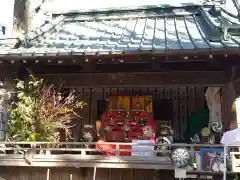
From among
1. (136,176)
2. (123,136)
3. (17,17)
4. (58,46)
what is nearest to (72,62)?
(58,46)

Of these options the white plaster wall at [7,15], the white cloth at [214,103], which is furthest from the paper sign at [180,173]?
the white plaster wall at [7,15]

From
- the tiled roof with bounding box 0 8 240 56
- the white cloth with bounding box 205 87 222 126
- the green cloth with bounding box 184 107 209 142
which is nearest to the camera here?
the tiled roof with bounding box 0 8 240 56

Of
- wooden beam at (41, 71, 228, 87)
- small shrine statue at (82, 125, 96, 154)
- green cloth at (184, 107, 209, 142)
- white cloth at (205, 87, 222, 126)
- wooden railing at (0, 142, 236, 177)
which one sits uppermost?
wooden beam at (41, 71, 228, 87)

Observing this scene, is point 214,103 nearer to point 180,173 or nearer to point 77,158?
point 180,173

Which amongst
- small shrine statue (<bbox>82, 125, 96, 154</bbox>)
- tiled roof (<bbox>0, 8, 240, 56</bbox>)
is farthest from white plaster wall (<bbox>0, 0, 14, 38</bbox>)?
small shrine statue (<bbox>82, 125, 96, 154</bbox>)

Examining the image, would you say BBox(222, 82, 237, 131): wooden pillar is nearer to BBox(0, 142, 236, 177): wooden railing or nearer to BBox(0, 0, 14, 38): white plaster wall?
BBox(0, 142, 236, 177): wooden railing

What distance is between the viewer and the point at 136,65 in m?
7.56

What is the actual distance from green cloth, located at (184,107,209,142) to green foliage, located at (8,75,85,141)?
2.91m

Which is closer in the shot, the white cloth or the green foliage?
the green foliage

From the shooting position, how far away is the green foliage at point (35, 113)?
7.01m

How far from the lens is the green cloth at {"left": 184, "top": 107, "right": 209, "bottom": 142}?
764cm

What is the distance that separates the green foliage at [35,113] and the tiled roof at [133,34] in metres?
0.89

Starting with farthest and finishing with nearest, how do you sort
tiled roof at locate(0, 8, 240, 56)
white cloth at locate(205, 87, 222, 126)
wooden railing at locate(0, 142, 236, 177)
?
white cloth at locate(205, 87, 222, 126) → tiled roof at locate(0, 8, 240, 56) → wooden railing at locate(0, 142, 236, 177)

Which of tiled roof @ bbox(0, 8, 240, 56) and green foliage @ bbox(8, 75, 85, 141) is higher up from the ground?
tiled roof @ bbox(0, 8, 240, 56)
